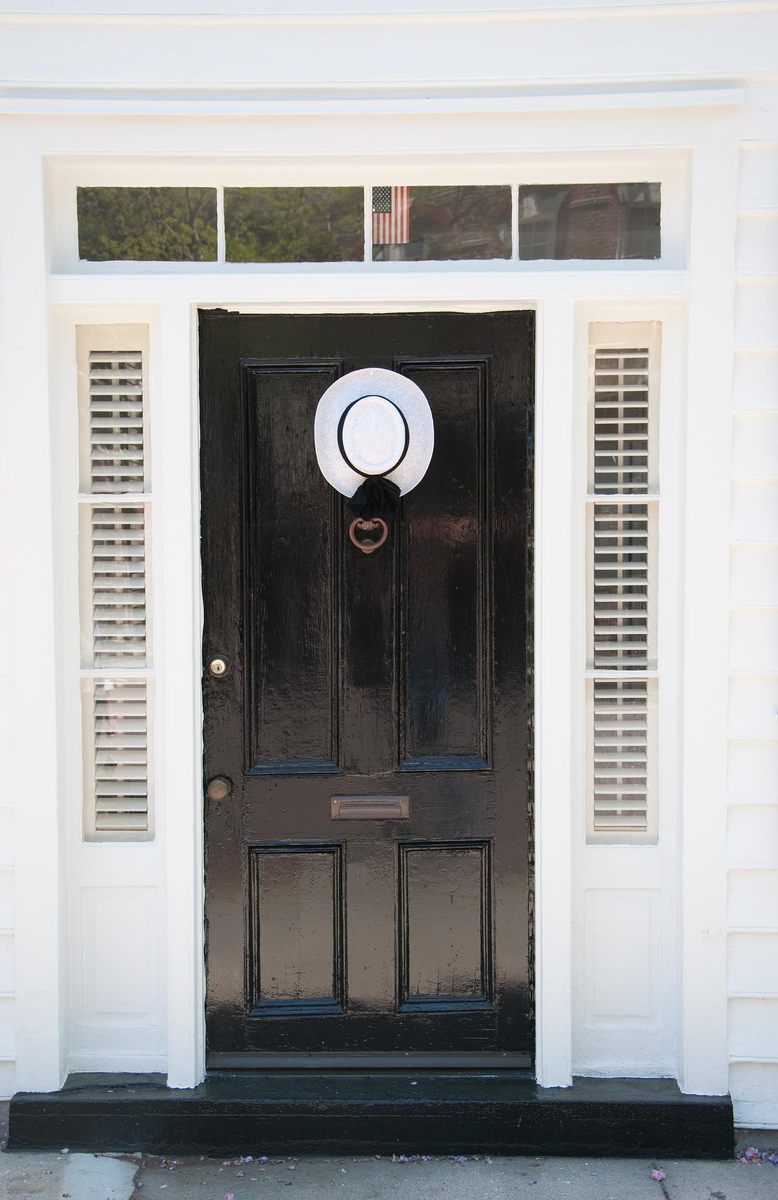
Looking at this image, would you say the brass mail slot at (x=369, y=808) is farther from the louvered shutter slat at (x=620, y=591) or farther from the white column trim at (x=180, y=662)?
the louvered shutter slat at (x=620, y=591)

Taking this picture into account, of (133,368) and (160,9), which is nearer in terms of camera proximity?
(160,9)

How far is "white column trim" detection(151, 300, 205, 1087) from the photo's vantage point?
340 centimetres

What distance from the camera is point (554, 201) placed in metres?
3.42

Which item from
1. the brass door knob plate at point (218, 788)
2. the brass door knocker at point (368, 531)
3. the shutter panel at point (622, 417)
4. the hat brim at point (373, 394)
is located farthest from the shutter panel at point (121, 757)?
the shutter panel at point (622, 417)

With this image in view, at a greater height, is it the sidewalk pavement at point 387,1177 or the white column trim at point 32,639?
the white column trim at point 32,639

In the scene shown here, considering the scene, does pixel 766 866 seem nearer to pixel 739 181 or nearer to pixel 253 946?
pixel 253 946

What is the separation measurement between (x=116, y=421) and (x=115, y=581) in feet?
1.67

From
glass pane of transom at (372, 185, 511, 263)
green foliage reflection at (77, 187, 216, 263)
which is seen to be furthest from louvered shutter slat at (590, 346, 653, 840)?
green foliage reflection at (77, 187, 216, 263)

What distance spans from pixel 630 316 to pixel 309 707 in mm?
1590

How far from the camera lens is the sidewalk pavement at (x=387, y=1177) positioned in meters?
3.21

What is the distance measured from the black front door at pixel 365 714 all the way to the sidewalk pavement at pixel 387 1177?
318 millimetres

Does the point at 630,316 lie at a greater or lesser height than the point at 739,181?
lesser

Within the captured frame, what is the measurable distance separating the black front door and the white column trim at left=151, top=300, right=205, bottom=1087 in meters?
0.07

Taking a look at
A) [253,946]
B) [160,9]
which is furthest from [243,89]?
[253,946]
